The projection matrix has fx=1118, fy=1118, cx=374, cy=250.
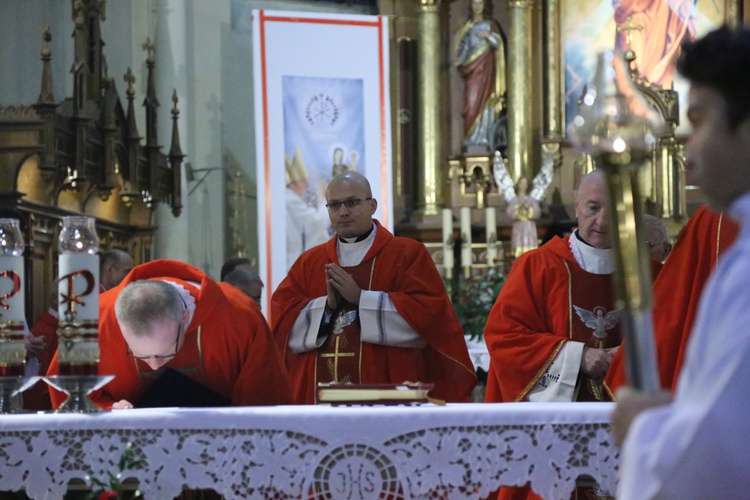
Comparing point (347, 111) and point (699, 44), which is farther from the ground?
point (347, 111)

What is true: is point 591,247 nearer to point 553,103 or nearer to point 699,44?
point 699,44

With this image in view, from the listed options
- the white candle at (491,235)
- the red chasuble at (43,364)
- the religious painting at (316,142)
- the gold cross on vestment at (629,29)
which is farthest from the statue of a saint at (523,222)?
the red chasuble at (43,364)

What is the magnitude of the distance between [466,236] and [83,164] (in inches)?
140

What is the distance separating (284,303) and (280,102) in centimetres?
565

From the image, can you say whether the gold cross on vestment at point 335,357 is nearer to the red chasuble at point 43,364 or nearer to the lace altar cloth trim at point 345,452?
the red chasuble at point 43,364

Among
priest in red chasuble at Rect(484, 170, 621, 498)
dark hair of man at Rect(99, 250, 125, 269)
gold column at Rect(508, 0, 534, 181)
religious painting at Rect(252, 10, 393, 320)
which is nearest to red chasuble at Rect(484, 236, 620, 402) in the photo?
priest in red chasuble at Rect(484, 170, 621, 498)

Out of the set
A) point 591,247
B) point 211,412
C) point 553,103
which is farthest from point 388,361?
point 553,103

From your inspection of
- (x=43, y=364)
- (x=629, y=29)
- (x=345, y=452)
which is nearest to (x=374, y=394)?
(x=345, y=452)

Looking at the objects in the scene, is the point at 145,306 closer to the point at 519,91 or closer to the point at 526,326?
the point at 526,326

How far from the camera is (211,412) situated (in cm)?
300

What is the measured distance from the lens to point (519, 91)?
10992mm

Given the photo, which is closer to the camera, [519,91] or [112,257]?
[112,257]

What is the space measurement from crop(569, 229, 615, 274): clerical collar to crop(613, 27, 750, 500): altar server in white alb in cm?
306

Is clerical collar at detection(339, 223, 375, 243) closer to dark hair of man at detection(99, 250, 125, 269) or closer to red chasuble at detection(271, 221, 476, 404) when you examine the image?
red chasuble at detection(271, 221, 476, 404)
